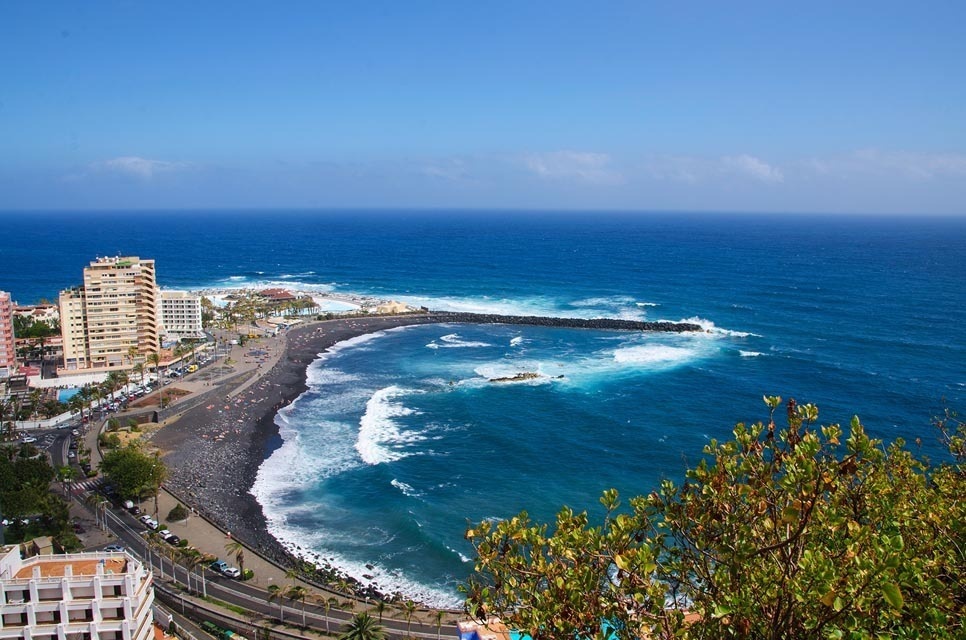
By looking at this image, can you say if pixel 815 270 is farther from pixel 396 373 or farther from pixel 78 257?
pixel 78 257

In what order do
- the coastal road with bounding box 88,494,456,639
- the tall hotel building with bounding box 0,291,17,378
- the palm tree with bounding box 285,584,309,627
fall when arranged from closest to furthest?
1. the coastal road with bounding box 88,494,456,639
2. the palm tree with bounding box 285,584,309,627
3. the tall hotel building with bounding box 0,291,17,378

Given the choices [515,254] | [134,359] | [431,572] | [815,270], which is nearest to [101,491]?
[431,572]

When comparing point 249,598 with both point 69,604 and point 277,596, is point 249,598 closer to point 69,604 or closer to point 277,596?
point 277,596

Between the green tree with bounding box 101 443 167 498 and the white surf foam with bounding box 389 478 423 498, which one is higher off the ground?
the green tree with bounding box 101 443 167 498

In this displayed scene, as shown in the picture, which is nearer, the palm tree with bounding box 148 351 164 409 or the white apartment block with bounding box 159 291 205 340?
the palm tree with bounding box 148 351 164 409

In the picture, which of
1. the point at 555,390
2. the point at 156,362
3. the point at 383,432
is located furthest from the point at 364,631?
the point at 156,362

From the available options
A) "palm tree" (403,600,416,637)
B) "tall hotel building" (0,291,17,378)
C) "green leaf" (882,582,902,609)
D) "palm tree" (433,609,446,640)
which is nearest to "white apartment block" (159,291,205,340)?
"tall hotel building" (0,291,17,378)

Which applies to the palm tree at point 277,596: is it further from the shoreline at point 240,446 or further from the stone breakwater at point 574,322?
the stone breakwater at point 574,322

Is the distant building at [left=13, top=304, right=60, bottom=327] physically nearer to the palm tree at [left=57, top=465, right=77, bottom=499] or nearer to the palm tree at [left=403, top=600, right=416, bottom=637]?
the palm tree at [left=57, top=465, right=77, bottom=499]

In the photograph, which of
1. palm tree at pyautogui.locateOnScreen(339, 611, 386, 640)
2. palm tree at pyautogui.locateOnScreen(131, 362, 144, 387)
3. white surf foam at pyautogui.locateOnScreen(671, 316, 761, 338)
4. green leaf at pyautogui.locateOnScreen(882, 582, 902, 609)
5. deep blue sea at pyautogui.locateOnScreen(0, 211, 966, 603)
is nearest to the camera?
green leaf at pyautogui.locateOnScreen(882, 582, 902, 609)
